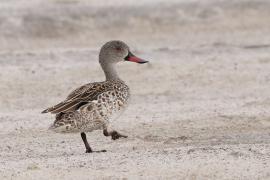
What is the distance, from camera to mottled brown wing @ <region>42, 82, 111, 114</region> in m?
11.9

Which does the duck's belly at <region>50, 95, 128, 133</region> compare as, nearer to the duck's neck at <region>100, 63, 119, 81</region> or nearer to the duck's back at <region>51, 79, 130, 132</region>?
the duck's back at <region>51, 79, 130, 132</region>

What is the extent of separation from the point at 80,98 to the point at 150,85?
6.55 meters

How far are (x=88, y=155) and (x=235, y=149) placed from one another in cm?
158

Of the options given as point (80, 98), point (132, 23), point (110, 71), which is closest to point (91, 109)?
point (80, 98)

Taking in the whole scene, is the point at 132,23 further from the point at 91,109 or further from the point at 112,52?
the point at 91,109

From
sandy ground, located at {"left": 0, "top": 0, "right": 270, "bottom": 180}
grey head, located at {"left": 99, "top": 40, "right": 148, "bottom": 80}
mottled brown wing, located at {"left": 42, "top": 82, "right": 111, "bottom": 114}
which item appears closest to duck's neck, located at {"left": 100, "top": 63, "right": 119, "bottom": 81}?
grey head, located at {"left": 99, "top": 40, "right": 148, "bottom": 80}

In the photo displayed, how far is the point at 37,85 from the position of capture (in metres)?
18.5

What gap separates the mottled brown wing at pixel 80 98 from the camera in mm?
11883

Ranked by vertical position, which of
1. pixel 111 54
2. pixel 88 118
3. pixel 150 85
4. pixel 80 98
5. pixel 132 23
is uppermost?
pixel 111 54

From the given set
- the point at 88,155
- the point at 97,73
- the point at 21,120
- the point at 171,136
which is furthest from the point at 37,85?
the point at 88,155

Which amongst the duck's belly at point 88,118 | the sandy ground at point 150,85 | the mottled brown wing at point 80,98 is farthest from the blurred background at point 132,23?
the duck's belly at point 88,118

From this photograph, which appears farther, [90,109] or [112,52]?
[112,52]

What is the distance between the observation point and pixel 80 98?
12086 millimetres

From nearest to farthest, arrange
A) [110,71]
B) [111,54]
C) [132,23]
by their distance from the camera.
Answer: [110,71], [111,54], [132,23]
